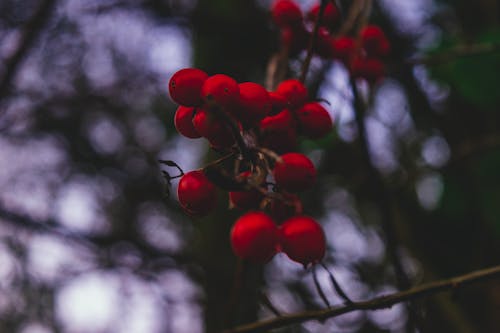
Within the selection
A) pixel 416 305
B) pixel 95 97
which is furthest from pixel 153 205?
pixel 416 305

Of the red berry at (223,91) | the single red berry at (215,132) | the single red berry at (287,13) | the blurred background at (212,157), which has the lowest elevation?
the blurred background at (212,157)

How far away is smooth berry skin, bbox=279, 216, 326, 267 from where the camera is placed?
716 mm

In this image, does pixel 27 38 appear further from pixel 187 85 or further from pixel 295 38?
pixel 187 85

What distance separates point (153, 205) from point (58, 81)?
1.36 m

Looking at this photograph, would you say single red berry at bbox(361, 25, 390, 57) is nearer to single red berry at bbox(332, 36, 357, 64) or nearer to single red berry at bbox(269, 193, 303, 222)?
single red berry at bbox(332, 36, 357, 64)

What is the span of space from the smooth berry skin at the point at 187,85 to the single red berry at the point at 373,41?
0.70m

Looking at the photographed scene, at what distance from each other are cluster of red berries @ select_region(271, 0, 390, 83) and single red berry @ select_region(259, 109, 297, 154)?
34 centimetres

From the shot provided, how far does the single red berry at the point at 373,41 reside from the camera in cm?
129

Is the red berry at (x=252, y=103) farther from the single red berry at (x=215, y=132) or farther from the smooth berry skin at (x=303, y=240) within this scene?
the smooth berry skin at (x=303, y=240)

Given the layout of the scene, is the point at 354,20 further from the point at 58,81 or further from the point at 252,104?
the point at 58,81

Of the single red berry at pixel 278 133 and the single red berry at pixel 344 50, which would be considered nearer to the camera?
the single red berry at pixel 278 133

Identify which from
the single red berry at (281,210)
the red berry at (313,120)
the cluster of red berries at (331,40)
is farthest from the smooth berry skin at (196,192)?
the cluster of red berries at (331,40)

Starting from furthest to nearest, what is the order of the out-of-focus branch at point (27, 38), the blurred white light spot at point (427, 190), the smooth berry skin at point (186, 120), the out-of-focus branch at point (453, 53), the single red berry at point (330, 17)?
the blurred white light spot at point (427, 190), the out-of-focus branch at point (27, 38), the out-of-focus branch at point (453, 53), the single red berry at point (330, 17), the smooth berry skin at point (186, 120)

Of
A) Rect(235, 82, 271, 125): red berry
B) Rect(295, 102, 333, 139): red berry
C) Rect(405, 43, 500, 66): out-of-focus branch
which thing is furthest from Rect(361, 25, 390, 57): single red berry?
Rect(235, 82, 271, 125): red berry
